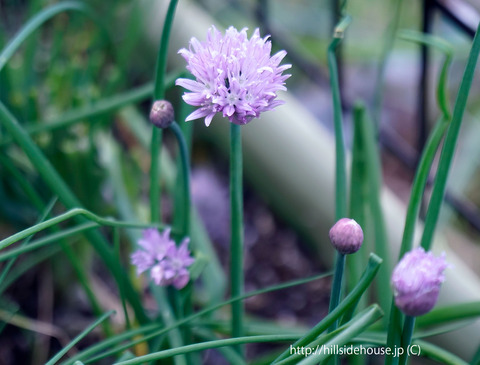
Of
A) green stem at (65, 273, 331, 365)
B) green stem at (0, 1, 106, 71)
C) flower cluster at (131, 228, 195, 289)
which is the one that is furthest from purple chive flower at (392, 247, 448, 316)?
green stem at (0, 1, 106, 71)

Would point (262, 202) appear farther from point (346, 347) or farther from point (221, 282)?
point (346, 347)

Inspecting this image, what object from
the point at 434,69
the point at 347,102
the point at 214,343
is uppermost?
the point at 434,69

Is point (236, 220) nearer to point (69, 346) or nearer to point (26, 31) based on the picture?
point (69, 346)

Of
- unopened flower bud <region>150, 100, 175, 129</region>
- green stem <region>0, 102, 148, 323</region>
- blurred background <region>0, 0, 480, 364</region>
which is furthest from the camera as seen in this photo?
blurred background <region>0, 0, 480, 364</region>

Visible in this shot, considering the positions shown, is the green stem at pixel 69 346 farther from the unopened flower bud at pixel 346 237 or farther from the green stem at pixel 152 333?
the unopened flower bud at pixel 346 237

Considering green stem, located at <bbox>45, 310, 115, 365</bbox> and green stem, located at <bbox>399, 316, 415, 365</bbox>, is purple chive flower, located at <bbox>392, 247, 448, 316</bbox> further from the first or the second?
green stem, located at <bbox>45, 310, 115, 365</bbox>

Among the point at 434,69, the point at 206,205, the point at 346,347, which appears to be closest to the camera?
the point at 346,347

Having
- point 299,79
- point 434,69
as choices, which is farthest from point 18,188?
point 434,69
